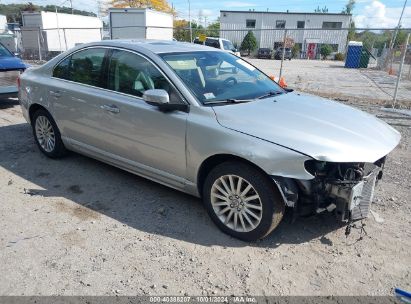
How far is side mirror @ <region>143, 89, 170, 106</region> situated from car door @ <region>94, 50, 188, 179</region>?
13 cm

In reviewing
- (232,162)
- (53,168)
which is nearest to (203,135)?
(232,162)

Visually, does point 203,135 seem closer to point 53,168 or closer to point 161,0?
point 53,168

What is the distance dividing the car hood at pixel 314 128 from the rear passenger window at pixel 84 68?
1755mm

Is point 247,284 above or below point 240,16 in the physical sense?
below

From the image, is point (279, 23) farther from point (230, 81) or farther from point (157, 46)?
point (230, 81)

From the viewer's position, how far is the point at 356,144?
310 centimetres

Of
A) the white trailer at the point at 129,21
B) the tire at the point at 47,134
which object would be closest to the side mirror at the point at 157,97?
the tire at the point at 47,134

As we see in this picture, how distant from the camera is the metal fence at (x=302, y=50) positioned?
21.6 meters

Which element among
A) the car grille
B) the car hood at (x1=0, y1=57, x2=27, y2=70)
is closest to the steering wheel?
the car grille

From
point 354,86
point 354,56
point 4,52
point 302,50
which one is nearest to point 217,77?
point 4,52

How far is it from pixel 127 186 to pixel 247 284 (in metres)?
2.19

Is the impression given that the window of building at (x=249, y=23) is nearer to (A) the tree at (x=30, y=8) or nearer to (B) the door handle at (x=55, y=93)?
(A) the tree at (x=30, y=8)

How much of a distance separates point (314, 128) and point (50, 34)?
84.4 ft

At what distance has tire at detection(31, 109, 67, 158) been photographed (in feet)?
16.8
